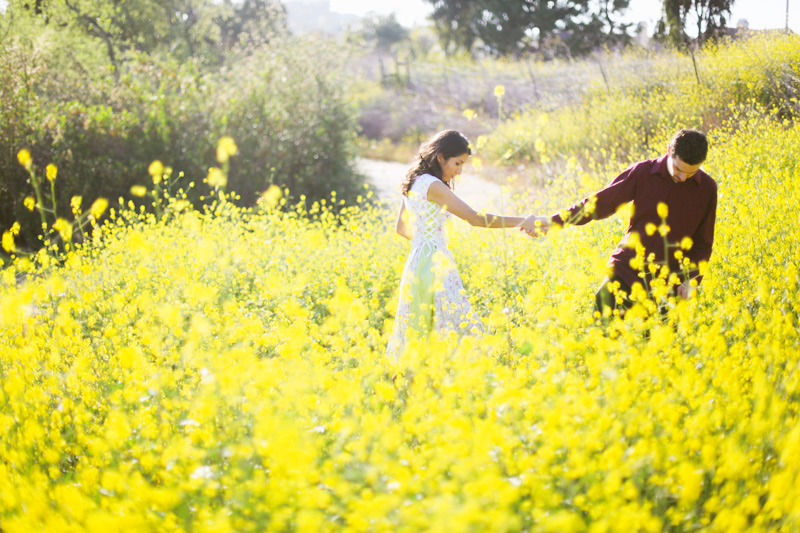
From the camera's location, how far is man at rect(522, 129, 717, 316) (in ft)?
9.83

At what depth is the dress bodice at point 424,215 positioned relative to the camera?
3189mm

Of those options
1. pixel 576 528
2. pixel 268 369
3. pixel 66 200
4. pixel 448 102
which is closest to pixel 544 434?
pixel 576 528

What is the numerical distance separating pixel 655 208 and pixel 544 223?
59 cm

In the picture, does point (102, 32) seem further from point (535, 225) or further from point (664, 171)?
point (664, 171)

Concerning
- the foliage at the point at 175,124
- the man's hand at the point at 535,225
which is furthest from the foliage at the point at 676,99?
the foliage at the point at 175,124

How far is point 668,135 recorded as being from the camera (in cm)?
678

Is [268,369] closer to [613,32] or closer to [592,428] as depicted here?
[592,428]

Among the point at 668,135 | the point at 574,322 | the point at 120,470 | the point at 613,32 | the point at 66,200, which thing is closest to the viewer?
the point at 120,470

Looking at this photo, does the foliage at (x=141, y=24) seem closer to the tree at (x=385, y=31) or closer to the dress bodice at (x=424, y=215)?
the dress bodice at (x=424, y=215)

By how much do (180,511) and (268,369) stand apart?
660mm

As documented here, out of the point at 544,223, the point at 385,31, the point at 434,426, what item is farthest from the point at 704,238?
the point at 385,31

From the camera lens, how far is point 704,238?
3.12 meters

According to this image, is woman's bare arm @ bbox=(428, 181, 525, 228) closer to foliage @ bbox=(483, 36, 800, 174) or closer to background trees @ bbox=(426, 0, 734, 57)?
foliage @ bbox=(483, 36, 800, 174)

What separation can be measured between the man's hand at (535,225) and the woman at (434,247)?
1.7 inches
